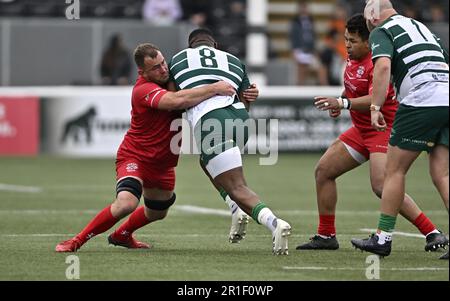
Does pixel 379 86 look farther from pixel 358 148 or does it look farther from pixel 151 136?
pixel 151 136

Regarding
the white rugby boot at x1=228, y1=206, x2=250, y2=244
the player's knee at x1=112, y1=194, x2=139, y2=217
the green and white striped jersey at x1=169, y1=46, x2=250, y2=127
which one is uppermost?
the green and white striped jersey at x1=169, y1=46, x2=250, y2=127

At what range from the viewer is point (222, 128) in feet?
31.9

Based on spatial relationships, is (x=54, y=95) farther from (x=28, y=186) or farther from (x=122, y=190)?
(x=122, y=190)

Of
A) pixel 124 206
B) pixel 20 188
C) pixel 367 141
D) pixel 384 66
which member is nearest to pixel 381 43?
pixel 384 66

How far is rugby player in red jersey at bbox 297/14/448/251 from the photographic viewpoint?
10180 millimetres

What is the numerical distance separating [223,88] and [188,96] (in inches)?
12.4

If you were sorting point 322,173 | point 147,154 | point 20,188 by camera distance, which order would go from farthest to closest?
point 20,188, point 322,173, point 147,154

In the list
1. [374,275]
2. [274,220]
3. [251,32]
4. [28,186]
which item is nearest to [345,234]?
[274,220]

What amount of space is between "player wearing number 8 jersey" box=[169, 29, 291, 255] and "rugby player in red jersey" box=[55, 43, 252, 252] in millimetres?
134

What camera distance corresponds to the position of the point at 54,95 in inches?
902

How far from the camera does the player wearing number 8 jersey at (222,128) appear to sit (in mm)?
9672

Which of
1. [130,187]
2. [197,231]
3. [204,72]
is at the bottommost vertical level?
[197,231]

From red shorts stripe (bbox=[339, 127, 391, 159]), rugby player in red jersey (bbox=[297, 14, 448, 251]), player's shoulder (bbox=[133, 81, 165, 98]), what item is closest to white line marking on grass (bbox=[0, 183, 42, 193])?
player's shoulder (bbox=[133, 81, 165, 98])

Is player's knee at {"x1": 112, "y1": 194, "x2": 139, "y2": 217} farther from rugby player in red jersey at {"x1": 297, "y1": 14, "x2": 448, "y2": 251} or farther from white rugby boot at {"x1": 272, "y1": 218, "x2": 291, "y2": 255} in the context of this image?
rugby player in red jersey at {"x1": 297, "y1": 14, "x2": 448, "y2": 251}
